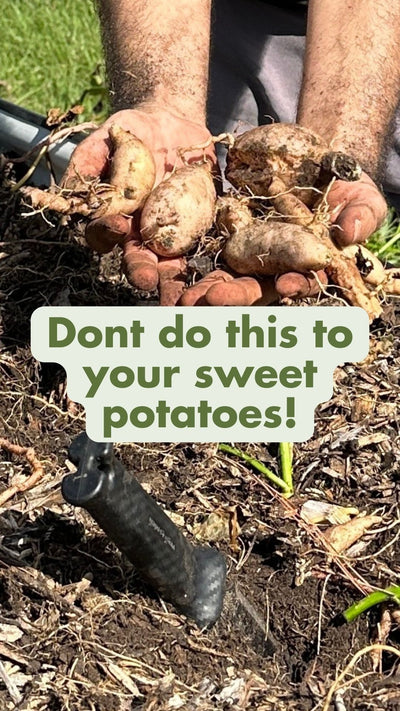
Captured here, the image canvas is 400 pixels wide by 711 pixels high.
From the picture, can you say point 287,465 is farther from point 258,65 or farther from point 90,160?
point 258,65

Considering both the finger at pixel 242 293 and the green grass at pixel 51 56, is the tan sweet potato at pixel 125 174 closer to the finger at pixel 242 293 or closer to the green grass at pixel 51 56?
the finger at pixel 242 293

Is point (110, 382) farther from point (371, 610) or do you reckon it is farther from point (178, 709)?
point (371, 610)

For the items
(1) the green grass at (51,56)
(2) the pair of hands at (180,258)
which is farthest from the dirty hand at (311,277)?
(1) the green grass at (51,56)

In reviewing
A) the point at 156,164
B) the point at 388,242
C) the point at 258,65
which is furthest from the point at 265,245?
the point at 258,65

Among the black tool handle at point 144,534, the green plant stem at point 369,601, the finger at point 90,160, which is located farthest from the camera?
the finger at point 90,160

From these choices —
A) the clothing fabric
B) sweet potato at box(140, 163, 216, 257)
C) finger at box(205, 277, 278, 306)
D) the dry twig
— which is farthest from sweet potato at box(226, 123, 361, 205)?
the clothing fabric

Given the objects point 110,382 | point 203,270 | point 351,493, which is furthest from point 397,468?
point 110,382
